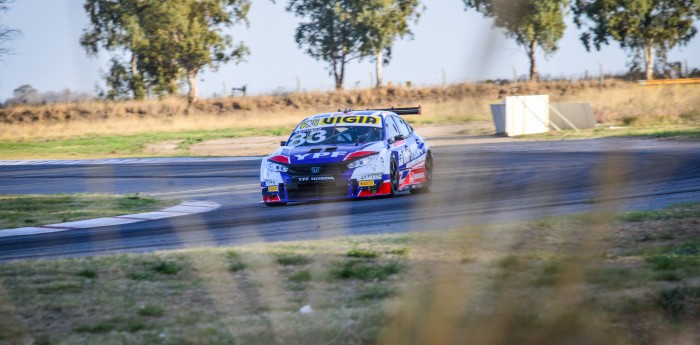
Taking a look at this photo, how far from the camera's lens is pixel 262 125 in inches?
1887

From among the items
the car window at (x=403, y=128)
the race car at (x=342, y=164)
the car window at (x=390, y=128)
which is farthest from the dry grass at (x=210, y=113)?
the race car at (x=342, y=164)

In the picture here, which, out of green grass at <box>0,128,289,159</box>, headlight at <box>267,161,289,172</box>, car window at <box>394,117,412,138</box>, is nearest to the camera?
headlight at <box>267,161,289,172</box>

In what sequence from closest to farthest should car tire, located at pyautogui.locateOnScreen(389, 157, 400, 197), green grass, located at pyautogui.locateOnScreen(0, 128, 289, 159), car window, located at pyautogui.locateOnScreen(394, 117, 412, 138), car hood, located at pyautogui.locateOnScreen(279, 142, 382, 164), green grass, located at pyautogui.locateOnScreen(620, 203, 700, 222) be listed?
green grass, located at pyautogui.locateOnScreen(620, 203, 700, 222) < car hood, located at pyautogui.locateOnScreen(279, 142, 382, 164) < car tire, located at pyautogui.locateOnScreen(389, 157, 400, 197) < car window, located at pyautogui.locateOnScreen(394, 117, 412, 138) < green grass, located at pyautogui.locateOnScreen(0, 128, 289, 159)

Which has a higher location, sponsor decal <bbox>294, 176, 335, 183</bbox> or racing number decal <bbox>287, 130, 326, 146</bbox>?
racing number decal <bbox>287, 130, 326, 146</bbox>

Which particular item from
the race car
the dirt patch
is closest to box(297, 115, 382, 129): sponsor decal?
the race car

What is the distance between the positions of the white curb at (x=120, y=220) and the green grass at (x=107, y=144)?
1919 centimetres

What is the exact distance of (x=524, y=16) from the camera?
2.26 meters

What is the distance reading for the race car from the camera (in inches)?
566

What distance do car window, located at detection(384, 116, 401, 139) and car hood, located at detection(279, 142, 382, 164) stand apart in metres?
0.58

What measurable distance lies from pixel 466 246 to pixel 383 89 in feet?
189

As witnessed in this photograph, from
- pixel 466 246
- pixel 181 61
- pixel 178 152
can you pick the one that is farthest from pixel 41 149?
pixel 466 246

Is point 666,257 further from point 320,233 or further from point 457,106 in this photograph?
point 457,106

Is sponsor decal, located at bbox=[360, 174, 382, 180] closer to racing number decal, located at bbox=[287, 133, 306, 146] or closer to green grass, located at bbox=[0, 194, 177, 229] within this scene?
racing number decal, located at bbox=[287, 133, 306, 146]

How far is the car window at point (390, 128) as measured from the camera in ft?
50.7
